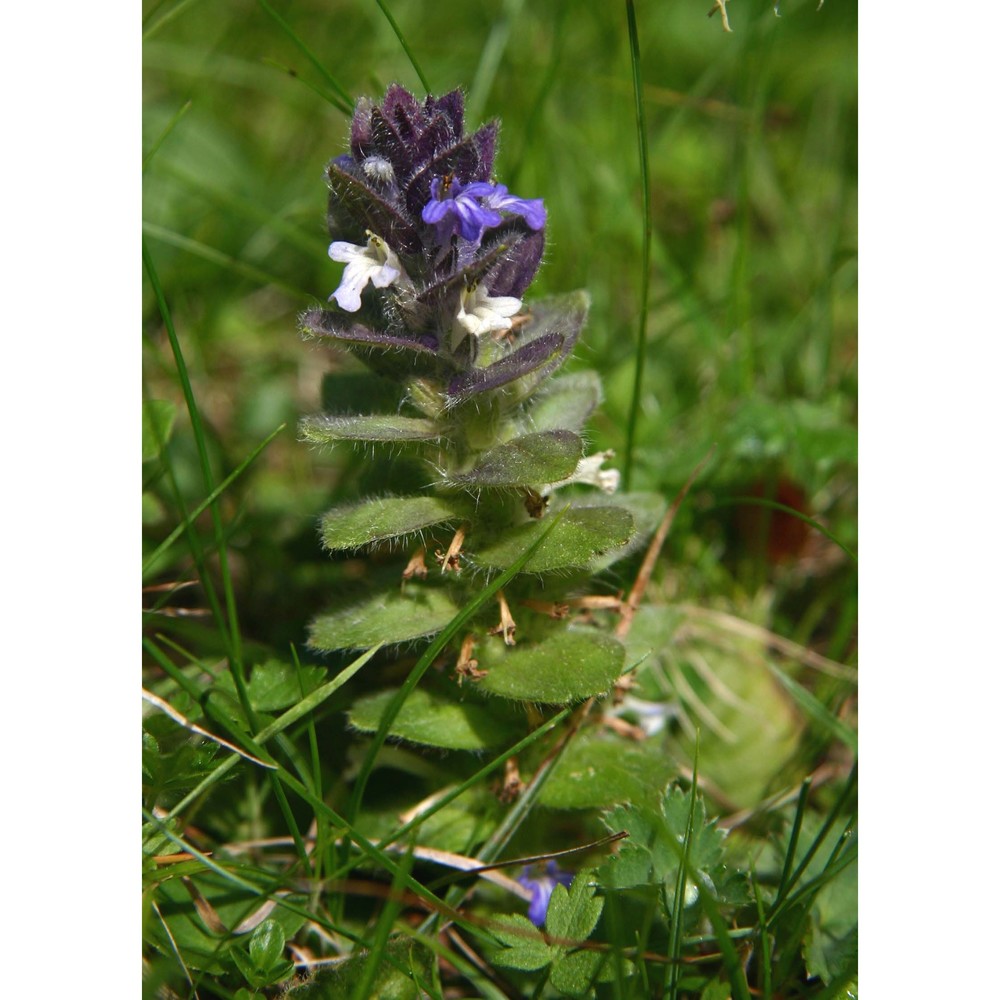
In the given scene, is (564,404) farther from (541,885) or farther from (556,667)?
(541,885)

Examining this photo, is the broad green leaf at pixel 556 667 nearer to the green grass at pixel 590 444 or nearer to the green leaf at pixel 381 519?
the green grass at pixel 590 444

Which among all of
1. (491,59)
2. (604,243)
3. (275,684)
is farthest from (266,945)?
(491,59)

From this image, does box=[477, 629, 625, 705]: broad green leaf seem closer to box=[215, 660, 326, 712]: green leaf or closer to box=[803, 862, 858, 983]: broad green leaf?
box=[215, 660, 326, 712]: green leaf

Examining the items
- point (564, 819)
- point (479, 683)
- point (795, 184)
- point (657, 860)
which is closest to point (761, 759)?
point (564, 819)


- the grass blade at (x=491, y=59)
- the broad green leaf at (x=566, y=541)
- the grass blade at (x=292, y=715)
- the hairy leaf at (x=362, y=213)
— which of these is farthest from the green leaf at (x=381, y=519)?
the grass blade at (x=491, y=59)

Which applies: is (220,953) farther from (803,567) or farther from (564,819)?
(803,567)
